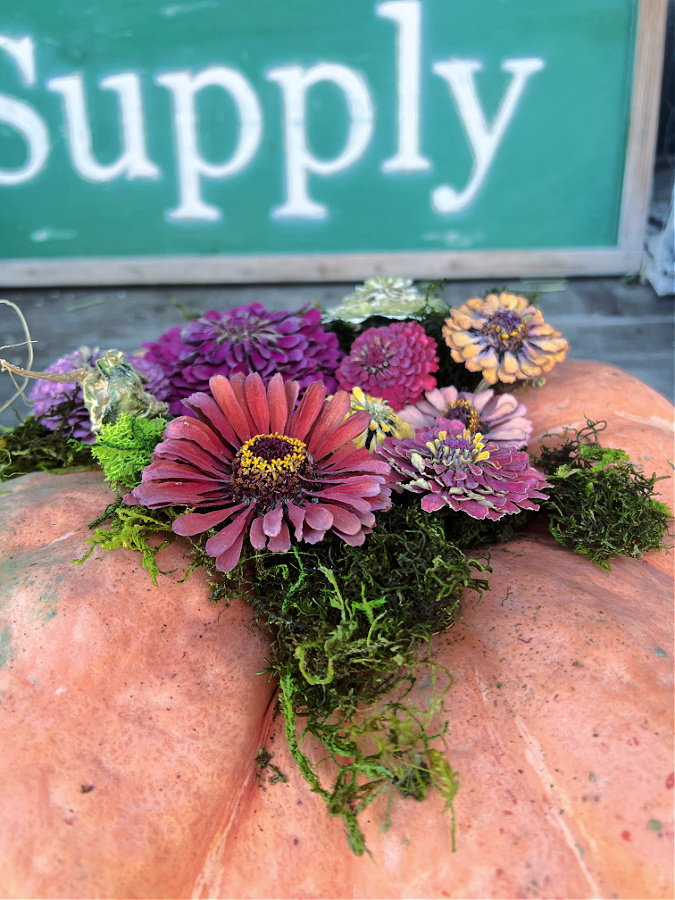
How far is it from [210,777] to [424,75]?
208 cm

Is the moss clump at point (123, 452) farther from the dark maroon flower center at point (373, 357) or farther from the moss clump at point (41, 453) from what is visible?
the dark maroon flower center at point (373, 357)

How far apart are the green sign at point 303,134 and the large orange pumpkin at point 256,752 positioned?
1800 mm

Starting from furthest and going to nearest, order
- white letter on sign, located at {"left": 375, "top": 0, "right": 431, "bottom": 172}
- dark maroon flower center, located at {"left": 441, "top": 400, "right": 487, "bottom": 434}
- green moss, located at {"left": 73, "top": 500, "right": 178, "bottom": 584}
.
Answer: white letter on sign, located at {"left": 375, "top": 0, "right": 431, "bottom": 172}
dark maroon flower center, located at {"left": 441, "top": 400, "right": 487, "bottom": 434}
green moss, located at {"left": 73, "top": 500, "right": 178, "bottom": 584}

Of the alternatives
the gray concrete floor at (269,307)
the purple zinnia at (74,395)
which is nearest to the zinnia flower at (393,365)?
the purple zinnia at (74,395)

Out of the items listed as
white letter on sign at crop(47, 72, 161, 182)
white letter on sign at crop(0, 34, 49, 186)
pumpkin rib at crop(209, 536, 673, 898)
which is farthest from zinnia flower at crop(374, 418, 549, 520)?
white letter on sign at crop(0, 34, 49, 186)

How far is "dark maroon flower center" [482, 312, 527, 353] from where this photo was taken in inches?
40.6

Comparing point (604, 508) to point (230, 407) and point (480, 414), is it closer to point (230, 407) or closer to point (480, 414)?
point (480, 414)

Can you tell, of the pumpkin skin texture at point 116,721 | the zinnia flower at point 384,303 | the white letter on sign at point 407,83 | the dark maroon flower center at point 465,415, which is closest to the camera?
the pumpkin skin texture at point 116,721

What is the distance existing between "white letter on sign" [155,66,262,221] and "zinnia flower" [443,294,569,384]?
1472 mm

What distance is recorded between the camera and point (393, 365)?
3.27 ft

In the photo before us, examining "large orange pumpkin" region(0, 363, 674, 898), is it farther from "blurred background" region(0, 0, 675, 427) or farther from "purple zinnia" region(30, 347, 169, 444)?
"blurred background" region(0, 0, 675, 427)

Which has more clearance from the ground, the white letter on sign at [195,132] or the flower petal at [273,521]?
the white letter on sign at [195,132]

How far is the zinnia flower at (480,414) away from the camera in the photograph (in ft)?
3.11

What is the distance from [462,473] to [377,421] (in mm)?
164
